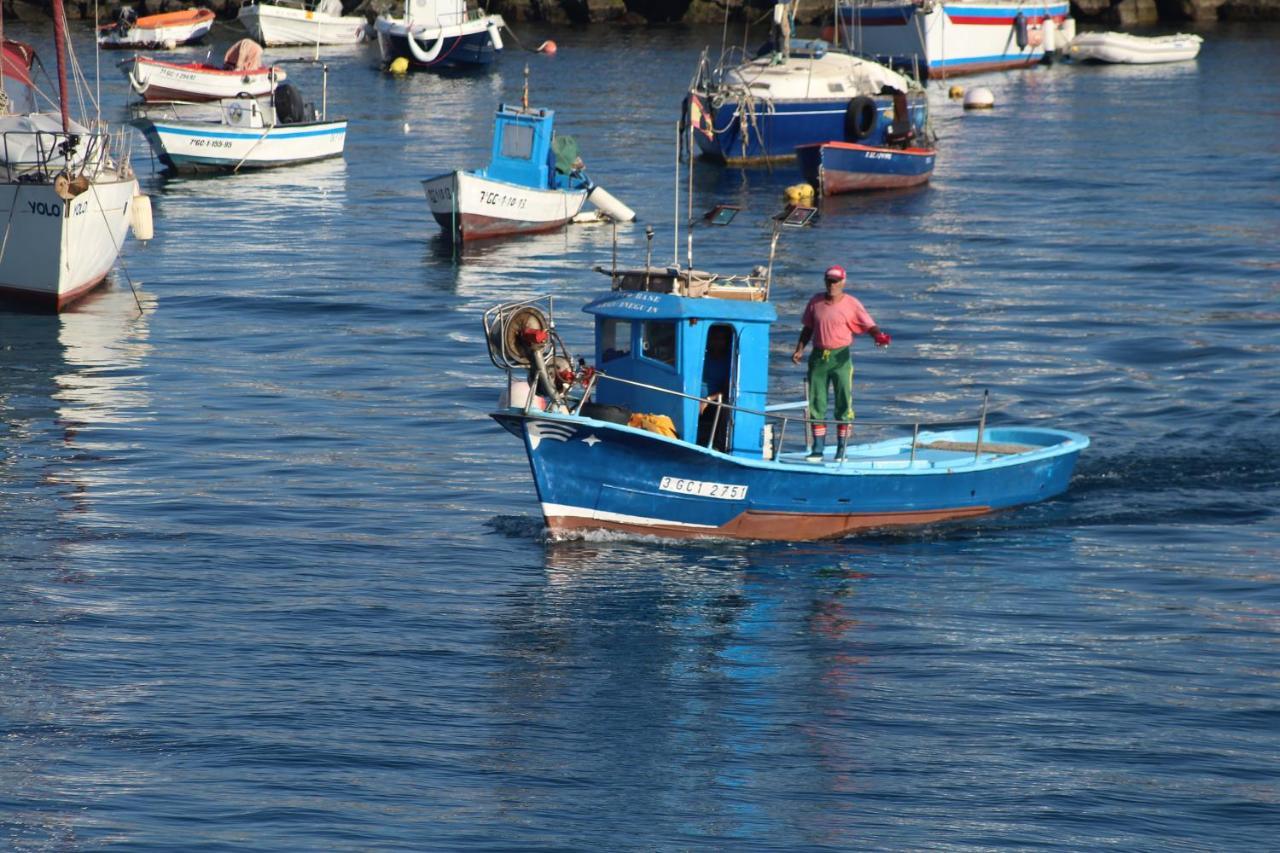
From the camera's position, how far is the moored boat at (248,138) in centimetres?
5122

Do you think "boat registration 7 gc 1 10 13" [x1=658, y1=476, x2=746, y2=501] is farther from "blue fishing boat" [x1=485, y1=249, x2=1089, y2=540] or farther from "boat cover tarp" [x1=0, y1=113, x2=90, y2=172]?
"boat cover tarp" [x1=0, y1=113, x2=90, y2=172]

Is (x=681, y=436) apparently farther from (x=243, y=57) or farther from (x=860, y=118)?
(x=243, y=57)

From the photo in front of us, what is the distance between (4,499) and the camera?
71.1ft

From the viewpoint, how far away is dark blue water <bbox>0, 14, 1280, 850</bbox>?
13734mm

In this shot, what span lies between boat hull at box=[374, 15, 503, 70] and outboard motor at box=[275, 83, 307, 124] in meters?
28.1

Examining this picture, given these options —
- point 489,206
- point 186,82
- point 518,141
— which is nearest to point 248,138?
point 518,141

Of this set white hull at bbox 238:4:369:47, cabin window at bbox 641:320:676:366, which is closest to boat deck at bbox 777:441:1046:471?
cabin window at bbox 641:320:676:366

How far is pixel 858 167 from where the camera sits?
48.8 meters

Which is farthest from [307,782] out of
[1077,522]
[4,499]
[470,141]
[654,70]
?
[654,70]

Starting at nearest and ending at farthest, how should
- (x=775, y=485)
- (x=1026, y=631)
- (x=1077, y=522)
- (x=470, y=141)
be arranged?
(x=1026, y=631) → (x=775, y=485) → (x=1077, y=522) → (x=470, y=141)

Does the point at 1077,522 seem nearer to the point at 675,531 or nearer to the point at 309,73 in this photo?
the point at 675,531

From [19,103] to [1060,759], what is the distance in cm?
3553

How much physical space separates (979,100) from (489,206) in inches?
1259

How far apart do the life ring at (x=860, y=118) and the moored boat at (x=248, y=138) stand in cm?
1559
